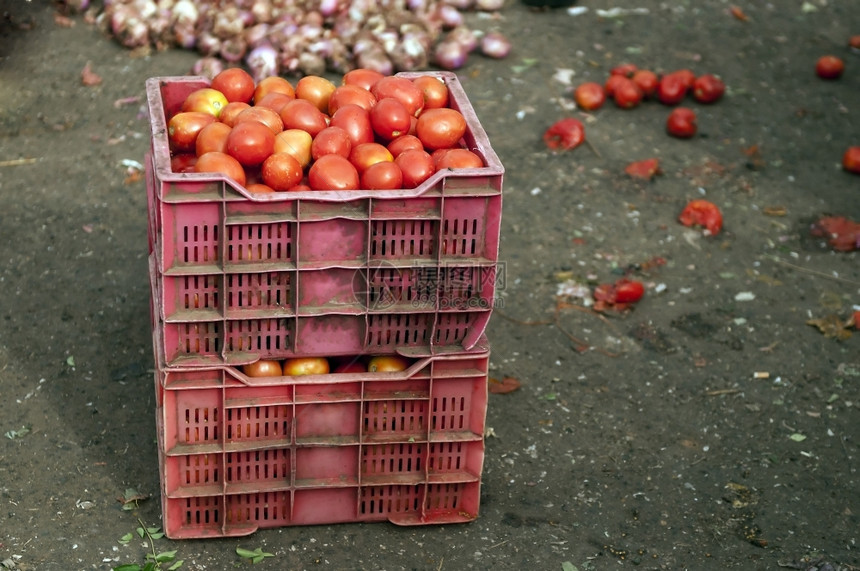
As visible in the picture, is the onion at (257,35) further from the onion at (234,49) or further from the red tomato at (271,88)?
the red tomato at (271,88)

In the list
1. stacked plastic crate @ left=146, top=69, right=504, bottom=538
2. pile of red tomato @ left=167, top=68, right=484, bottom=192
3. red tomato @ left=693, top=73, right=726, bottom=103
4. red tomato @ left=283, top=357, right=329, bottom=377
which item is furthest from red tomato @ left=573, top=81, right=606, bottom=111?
red tomato @ left=283, top=357, right=329, bottom=377

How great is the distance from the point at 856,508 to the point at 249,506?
2.34 m

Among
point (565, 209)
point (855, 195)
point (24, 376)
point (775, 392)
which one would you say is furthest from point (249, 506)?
point (855, 195)

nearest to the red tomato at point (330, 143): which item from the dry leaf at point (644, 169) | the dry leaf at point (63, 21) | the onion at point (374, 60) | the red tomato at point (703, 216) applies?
the red tomato at point (703, 216)

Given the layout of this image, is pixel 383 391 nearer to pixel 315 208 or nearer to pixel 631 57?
pixel 315 208

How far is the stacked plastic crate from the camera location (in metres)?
3.45

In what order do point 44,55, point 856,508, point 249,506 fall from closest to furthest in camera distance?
point 249,506
point 856,508
point 44,55

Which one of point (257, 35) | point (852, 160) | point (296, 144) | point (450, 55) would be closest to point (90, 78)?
point (257, 35)

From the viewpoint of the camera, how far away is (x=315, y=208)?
11.3 feet

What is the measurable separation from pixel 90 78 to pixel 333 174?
4093 mm

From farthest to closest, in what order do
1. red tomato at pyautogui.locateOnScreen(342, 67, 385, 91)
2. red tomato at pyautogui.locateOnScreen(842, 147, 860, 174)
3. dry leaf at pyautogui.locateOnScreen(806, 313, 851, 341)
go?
red tomato at pyautogui.locateOnScreen(842, 147, 860, 174) < dry leaf at pyautogui.locateOnScreen(806, 313, 851, 341) < red tomato at pyautogui.locateOnScreen(342, 67, 385, 91)

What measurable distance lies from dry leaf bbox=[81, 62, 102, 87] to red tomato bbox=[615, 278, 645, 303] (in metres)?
3.78

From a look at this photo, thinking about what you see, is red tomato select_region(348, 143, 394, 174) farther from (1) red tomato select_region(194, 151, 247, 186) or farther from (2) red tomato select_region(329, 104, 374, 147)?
(1) red tomato select_region(194, 151, 247, 186)

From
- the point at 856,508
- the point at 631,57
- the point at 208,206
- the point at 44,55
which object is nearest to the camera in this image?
the point at 208,206
